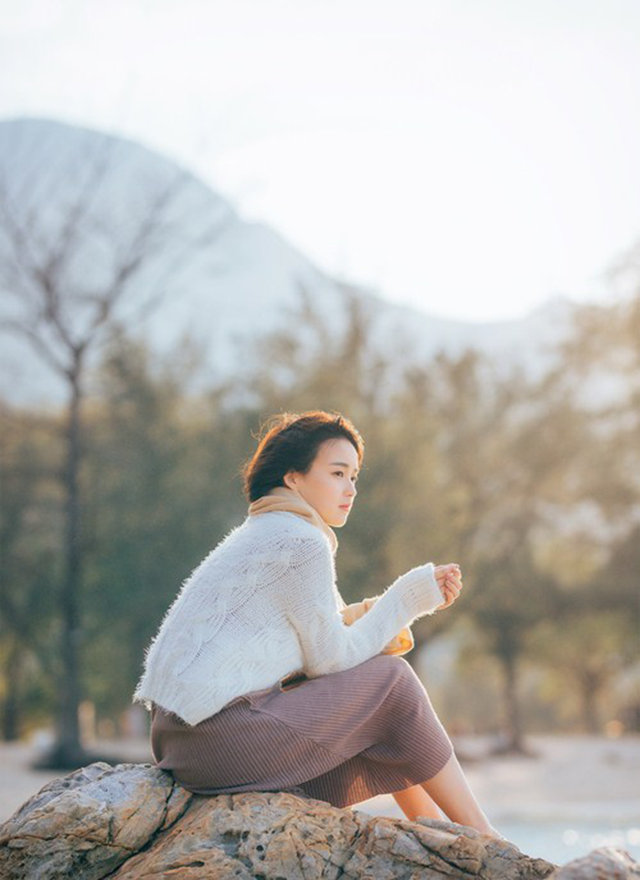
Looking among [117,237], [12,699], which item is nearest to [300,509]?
[117,237]

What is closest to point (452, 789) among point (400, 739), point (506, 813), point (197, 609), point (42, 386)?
point (400, 739)

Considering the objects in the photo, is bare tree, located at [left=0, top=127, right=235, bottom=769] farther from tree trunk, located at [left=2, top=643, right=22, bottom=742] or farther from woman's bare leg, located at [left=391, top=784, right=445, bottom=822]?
woman's bare leg, located at [left=391, top=784, right=445, bottom=822]

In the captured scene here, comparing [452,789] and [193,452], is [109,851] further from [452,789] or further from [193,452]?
[193,452]

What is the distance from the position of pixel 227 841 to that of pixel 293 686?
414 mm

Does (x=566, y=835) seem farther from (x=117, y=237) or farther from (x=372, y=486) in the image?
(x=117, y=237)

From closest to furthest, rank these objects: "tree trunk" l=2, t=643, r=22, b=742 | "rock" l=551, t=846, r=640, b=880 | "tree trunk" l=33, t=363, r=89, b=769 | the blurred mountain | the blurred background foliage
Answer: "rock" l=551, t=846, r=640, b=880 < "tree trunk" l=33, t=363, r=89, b=769 < the blurred mountain < the blurred background foliage < "tree trunk" l=2, t=643, r=22, b=742

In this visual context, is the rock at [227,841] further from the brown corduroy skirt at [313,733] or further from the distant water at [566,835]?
the distant water at [566,835]

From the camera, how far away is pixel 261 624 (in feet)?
10.2

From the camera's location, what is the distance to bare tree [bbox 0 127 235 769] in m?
13.7

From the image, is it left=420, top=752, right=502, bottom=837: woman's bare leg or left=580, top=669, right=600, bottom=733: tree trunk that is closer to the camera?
left=420, top=752, right=502, bottom=837: woman's bare leg

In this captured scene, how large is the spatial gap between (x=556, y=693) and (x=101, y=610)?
18.6 meters

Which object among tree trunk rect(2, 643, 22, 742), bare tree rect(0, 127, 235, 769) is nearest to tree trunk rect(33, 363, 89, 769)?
bare tree rect(0, 127, 235, 769)

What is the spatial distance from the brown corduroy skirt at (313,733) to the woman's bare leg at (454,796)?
3 cm

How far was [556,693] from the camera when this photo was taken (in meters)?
31.0
